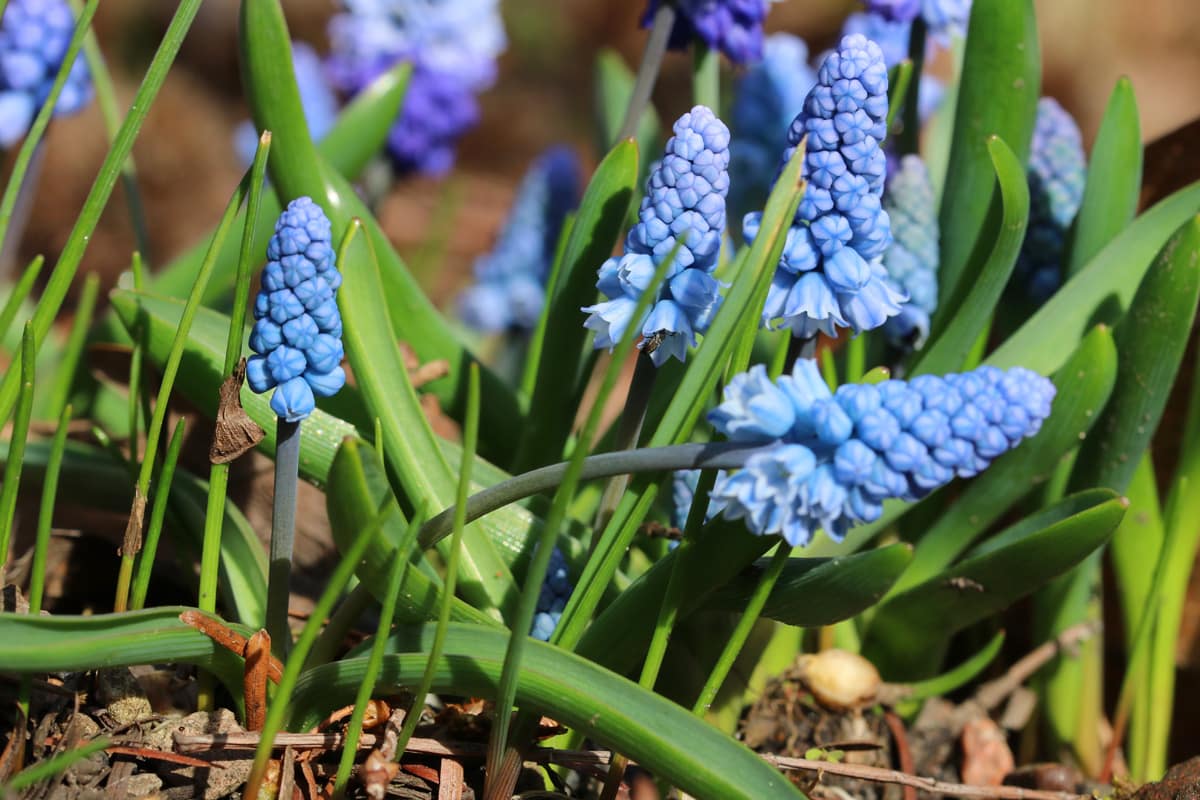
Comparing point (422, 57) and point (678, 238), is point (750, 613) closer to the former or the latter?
point (678, 238)

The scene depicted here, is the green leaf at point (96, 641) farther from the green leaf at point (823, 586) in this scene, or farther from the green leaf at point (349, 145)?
the green leaf at point (349, 145)

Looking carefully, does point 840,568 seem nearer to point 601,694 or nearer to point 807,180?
point 601,694

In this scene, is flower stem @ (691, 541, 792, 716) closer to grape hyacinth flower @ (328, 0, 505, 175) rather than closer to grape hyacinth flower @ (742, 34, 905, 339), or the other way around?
grape hyacinth flower @ (742, 34, 905, 339)

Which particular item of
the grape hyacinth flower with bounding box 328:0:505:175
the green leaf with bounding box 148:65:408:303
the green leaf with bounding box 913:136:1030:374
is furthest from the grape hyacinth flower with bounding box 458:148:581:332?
the green leaf with bounding box 913:136:1030:374

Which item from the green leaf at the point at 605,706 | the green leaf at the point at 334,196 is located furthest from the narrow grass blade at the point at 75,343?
the green leaf at the point at 605,706

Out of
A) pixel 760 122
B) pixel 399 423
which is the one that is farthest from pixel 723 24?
pixel 399 423

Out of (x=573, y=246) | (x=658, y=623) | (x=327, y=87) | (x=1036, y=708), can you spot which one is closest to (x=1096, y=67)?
(x=327, y=87)
